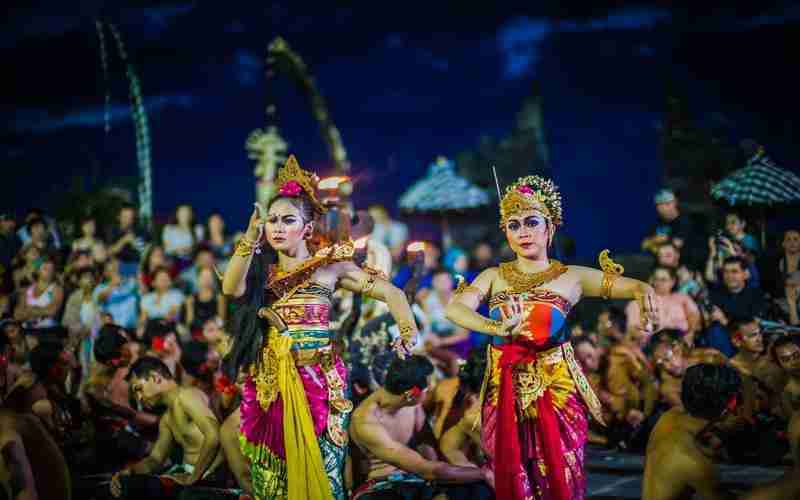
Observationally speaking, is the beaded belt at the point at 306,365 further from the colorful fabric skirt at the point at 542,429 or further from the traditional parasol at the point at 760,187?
the traditional parasol at the point at 760,187

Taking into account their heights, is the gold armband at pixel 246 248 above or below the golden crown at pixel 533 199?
below

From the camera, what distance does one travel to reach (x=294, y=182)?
14.6 feet

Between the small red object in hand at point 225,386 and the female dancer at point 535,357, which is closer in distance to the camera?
the female dancer at point 535,357

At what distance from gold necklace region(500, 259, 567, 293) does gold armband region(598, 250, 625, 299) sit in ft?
0.65

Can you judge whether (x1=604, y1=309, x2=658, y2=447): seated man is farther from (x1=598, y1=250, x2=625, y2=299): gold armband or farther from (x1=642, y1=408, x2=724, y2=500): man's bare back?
(x1=642, y1=408, x2=724, y2=500): man's bare back

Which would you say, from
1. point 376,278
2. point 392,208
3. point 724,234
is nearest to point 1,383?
point 376,278

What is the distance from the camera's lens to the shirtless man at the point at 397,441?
4.87 meters

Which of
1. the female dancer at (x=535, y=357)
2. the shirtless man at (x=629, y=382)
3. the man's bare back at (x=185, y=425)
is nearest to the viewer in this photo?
the female dancer at (x=535, y=357)

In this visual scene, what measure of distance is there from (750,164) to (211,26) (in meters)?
12.9

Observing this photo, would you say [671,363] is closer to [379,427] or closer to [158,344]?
[379,427]

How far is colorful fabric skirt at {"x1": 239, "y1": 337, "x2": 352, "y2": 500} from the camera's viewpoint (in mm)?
4082

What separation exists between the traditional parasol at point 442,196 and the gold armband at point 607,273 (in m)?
10.7

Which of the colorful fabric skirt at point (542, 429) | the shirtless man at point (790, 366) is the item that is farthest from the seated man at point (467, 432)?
the shirtless man at point (790, 366)

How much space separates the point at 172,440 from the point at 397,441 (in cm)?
173
